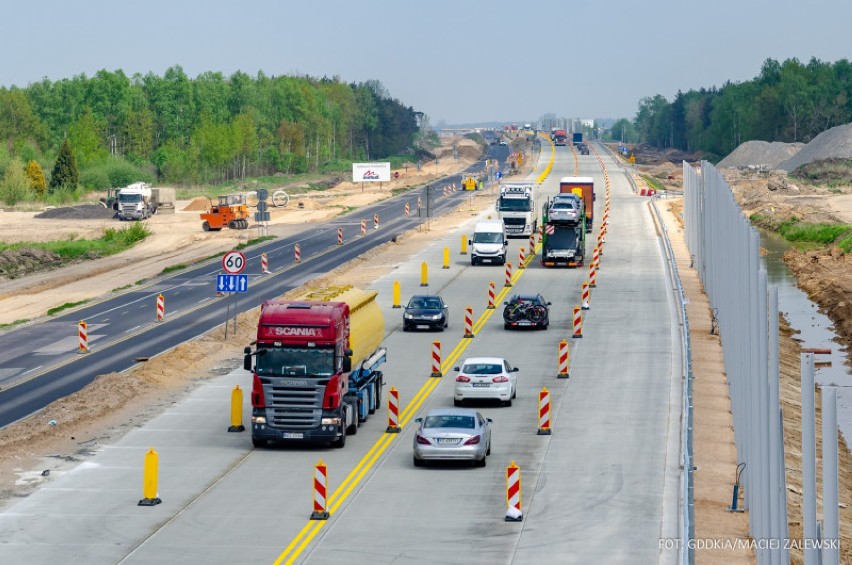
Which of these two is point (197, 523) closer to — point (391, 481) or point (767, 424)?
point (391, 481)

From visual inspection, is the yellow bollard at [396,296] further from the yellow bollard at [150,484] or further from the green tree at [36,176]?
the green tree at [36,176]

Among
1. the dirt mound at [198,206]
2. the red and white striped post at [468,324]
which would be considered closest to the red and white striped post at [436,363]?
the red and white striped post at [468,324]

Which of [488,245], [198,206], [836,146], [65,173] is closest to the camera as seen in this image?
[488,245]

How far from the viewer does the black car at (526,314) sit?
58.4 metres

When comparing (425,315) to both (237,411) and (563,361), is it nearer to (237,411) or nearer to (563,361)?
(563,361)

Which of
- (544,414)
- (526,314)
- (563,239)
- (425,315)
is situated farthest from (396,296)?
(544,414)

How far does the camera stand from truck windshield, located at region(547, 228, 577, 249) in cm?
8175

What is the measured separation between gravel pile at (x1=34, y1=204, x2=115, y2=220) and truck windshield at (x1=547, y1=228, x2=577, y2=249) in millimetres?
63721

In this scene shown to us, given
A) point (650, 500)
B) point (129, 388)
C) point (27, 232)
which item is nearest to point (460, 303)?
point (129, 388)

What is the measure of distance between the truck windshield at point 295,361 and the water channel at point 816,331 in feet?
62.5

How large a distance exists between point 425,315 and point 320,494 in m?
29.0

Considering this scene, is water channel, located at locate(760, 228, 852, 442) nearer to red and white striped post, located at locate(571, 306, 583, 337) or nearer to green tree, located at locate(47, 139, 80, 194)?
red and white striped post, located at locate(571, 306, 583, 337)

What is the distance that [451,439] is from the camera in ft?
114

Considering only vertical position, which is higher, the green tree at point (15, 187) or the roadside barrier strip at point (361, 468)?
the roadside barrier strip at point (361, 468)
